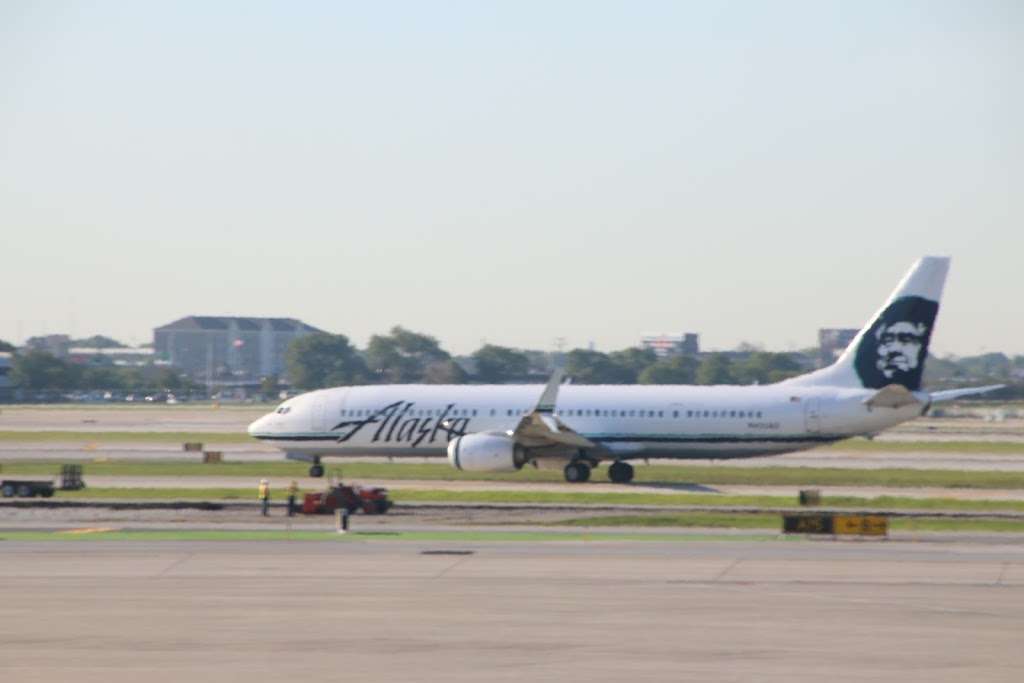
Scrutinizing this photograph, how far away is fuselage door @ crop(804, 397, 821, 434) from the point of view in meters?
63.0

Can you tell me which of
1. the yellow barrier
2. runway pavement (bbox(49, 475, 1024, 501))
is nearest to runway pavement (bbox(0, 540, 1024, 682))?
the yellow barrier

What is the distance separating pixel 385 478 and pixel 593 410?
29.5 feet

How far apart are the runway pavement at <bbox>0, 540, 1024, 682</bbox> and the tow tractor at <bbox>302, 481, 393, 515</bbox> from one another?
823 cm

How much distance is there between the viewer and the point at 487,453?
63.5 m

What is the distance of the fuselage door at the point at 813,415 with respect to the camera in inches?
2480

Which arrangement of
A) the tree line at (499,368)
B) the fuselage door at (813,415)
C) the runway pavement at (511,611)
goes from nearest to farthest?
the runway pavement at (511,611) < the fuselage door at (813,415) < the tree line at (499,368)

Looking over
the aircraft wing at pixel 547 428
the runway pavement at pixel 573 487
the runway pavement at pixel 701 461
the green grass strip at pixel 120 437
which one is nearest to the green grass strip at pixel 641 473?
the runway pavement at pixel 573 487

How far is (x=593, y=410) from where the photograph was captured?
217 ft

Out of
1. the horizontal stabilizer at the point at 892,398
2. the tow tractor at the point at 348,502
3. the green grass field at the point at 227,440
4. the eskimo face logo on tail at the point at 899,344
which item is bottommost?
the tow tractor at the point at 348,502

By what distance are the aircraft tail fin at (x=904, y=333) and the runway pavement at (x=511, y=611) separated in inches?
851

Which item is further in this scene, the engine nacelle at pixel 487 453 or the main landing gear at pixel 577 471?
the main landing gear at pixel 577 471

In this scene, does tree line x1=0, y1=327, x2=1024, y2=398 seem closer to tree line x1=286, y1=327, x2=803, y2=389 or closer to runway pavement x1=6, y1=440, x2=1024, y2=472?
tree line x1=286, y1=327, x2=803, y2=389

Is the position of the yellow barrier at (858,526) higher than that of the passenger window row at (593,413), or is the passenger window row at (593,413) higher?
the passenger window row at (593,413)

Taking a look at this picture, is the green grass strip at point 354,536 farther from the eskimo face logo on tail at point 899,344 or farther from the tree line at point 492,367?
the tree line at point 492,367
